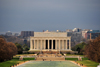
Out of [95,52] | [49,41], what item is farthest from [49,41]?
[95,52]

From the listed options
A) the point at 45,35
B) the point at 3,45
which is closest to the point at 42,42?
the point at 45,35

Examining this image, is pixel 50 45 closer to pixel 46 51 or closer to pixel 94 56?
pixel 46 51

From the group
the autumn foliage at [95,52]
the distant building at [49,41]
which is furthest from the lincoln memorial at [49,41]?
the autumn foliage at [95,52]

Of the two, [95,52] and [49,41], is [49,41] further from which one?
[95,52]

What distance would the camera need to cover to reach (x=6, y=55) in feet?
268

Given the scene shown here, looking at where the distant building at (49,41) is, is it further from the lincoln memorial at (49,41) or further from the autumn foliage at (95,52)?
the autumn foliage at (95,52)

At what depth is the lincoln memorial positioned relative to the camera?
4742 inches

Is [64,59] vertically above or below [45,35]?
below

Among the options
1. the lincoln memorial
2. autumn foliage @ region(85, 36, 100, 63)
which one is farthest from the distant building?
autumn foliage @ region(85, 36, 100, 63)

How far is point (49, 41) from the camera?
409 feet

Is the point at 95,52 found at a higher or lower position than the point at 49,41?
lower

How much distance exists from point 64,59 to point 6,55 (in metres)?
20.6

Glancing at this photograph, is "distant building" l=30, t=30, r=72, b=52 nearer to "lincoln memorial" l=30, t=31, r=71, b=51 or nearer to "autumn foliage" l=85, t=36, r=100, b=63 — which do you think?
"lincoln memorial" l=30, t=31, r=71, b=51

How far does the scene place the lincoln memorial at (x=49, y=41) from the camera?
395 ft
